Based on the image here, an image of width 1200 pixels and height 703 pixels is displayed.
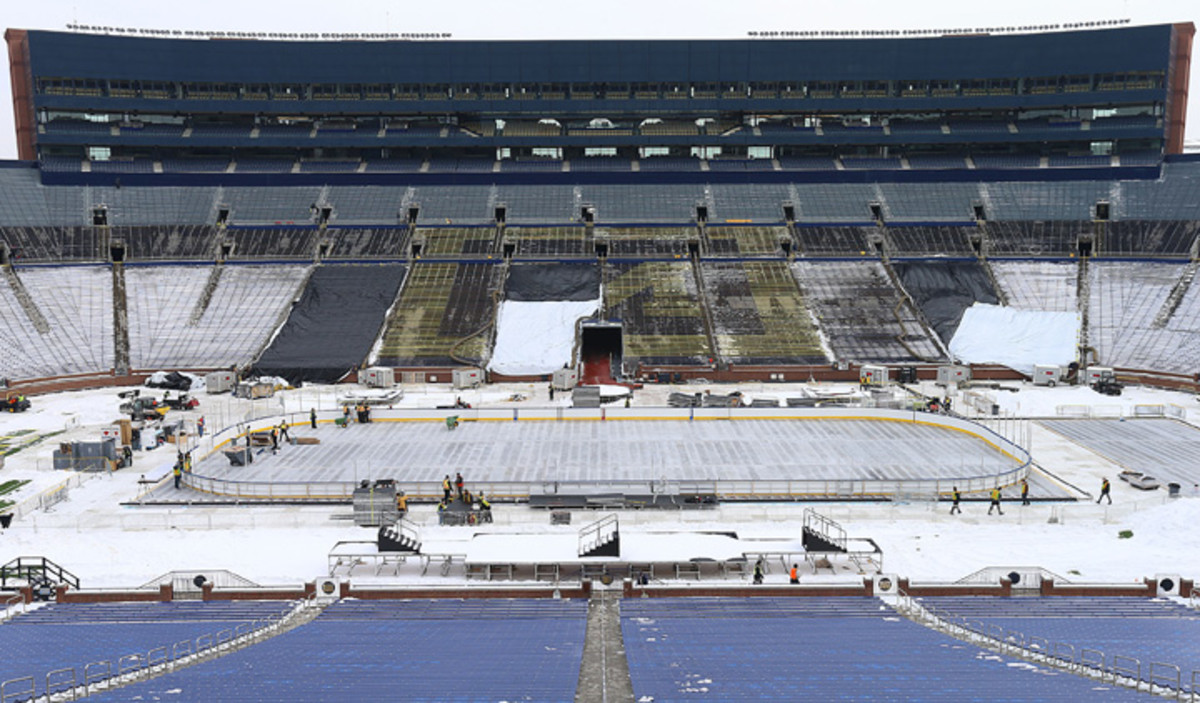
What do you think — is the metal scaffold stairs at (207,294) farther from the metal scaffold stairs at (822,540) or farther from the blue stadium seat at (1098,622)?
the blue stadium seat at (1098,622)

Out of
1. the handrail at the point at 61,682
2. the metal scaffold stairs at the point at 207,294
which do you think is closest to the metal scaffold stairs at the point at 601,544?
the handrail at the point at 61,682

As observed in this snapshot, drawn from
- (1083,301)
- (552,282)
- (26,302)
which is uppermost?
(552,282)

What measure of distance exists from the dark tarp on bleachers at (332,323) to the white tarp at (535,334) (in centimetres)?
872

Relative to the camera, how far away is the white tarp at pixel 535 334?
5772cm

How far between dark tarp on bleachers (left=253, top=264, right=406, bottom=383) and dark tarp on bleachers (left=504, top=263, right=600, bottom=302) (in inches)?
350

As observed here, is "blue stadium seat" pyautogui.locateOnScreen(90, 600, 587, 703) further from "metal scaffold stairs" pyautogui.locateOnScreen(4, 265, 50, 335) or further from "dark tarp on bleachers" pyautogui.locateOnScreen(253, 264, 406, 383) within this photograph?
"metal scaffold stairs" pyautogui.locateOnScreen(4, 265, 50, 335)

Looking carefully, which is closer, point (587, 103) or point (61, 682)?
point (61, 682)

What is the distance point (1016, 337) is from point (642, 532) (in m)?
41.7

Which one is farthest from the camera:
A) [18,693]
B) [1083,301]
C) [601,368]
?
[1083,301]

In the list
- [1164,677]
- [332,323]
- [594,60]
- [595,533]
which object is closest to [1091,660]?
[1164,677]

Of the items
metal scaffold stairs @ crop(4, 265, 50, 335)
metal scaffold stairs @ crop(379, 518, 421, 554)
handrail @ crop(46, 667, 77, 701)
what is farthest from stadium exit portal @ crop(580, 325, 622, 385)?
handrail @ crop(46, 667, 77, 701)

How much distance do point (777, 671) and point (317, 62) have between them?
80.0 m

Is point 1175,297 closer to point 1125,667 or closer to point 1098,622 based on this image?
point 1098,622

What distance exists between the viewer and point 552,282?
67.6 metres
